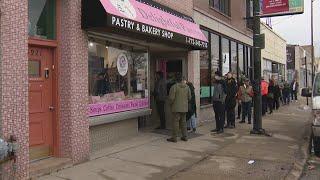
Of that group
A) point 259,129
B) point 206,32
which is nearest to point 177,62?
point 206,32

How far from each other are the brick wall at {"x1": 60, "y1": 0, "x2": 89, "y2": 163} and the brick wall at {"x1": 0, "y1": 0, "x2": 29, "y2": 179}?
1.35 meters

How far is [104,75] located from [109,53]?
24.4 inches

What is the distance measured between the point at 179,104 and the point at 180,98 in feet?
0.53

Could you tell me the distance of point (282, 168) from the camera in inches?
357

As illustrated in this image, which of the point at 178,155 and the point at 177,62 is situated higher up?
the point at 177,62

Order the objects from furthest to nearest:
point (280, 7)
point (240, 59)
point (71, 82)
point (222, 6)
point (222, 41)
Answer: point (240, 59), point (222, 6), point (222, 41), point (280, 7), point (71, 82)

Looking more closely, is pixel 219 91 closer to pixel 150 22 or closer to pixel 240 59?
pixel 150 22

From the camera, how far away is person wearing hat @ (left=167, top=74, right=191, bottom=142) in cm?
1173

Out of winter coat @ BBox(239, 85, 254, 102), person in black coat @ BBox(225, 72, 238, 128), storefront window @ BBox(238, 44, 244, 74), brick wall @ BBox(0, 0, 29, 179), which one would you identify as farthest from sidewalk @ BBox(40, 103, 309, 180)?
storefront window @ BBox(238, 44, 244, 74)

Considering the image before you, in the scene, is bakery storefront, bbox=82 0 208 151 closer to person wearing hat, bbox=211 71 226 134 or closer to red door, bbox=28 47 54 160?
red door, bbox=28 47 54 160

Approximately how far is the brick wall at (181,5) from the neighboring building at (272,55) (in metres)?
14.0

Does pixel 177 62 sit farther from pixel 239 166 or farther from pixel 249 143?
pixel 239 166

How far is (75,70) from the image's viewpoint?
8.87 meters

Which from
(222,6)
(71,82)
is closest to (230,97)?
(222,6)
